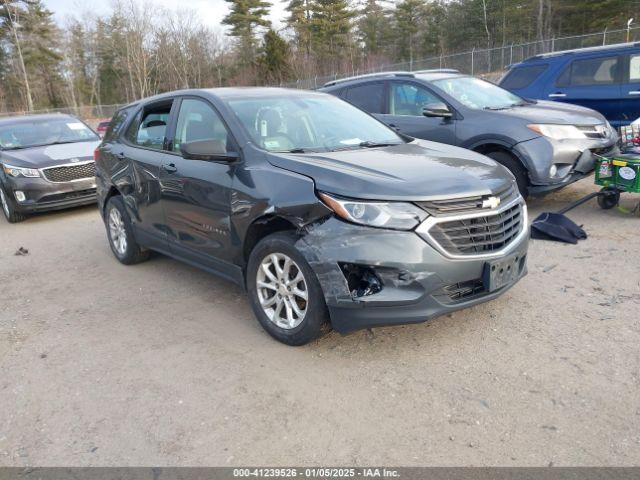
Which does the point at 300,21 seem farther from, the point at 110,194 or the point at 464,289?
the point at 464,289

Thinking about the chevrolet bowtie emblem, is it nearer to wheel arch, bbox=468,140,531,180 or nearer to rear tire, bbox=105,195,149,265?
wheel arch, bbox=468,140,531,180

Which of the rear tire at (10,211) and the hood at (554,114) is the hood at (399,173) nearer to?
the hood at (554,114)

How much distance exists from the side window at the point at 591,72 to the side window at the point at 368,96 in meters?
3.74

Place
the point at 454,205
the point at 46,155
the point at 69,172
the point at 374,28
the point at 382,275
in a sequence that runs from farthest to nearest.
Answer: the point at 374,28, the point at 46,155, the point at 69,172, the point at 454,205, the point at 382,275

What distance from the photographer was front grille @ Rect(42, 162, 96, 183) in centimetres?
852

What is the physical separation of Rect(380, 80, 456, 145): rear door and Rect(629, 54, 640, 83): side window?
4005 mm

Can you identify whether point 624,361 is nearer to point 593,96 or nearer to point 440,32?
point 593,96

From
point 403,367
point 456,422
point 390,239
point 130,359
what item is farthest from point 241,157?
point 456,422

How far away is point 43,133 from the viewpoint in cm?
966

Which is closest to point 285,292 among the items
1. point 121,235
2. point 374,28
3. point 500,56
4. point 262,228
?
point 262,228

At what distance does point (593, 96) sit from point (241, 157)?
7.53 m

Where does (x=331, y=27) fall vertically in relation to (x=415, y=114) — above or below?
above

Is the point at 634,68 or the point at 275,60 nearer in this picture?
the point at 634,68

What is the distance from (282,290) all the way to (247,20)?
2078 inches
